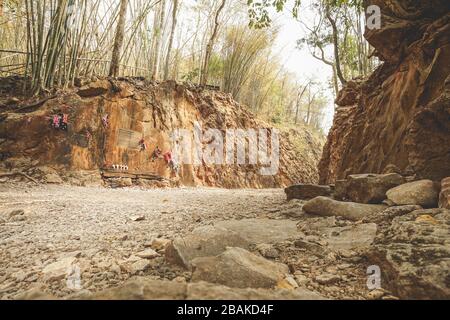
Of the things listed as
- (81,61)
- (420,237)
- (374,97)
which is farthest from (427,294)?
(81,61)

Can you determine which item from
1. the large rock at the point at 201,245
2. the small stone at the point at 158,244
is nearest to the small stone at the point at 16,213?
the small stone at the point at 158,244

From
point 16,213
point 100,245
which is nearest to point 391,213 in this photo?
point 100,245

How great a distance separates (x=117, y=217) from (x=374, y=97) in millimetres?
3907

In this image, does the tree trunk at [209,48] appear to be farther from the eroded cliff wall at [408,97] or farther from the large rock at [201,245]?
the large rock at [201,245]

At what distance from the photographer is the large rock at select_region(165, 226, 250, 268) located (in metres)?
1.40

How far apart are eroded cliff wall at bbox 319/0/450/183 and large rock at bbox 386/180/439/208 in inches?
11.6

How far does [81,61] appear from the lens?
6.98 metres

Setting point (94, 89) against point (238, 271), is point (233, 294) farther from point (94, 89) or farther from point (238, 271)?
point (94, 89)

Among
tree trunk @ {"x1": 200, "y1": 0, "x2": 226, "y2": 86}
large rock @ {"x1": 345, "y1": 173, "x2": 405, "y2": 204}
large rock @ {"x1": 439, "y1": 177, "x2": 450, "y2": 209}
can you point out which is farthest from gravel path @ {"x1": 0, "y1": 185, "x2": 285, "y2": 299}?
tree trunk @ {"x1": 200, "y1": 0, "x2": 226, "y2": 86}

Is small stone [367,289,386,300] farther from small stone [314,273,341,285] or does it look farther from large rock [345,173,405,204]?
large rock [345,173,405,204]

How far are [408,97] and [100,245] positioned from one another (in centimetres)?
337

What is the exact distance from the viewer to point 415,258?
1.09 meters
